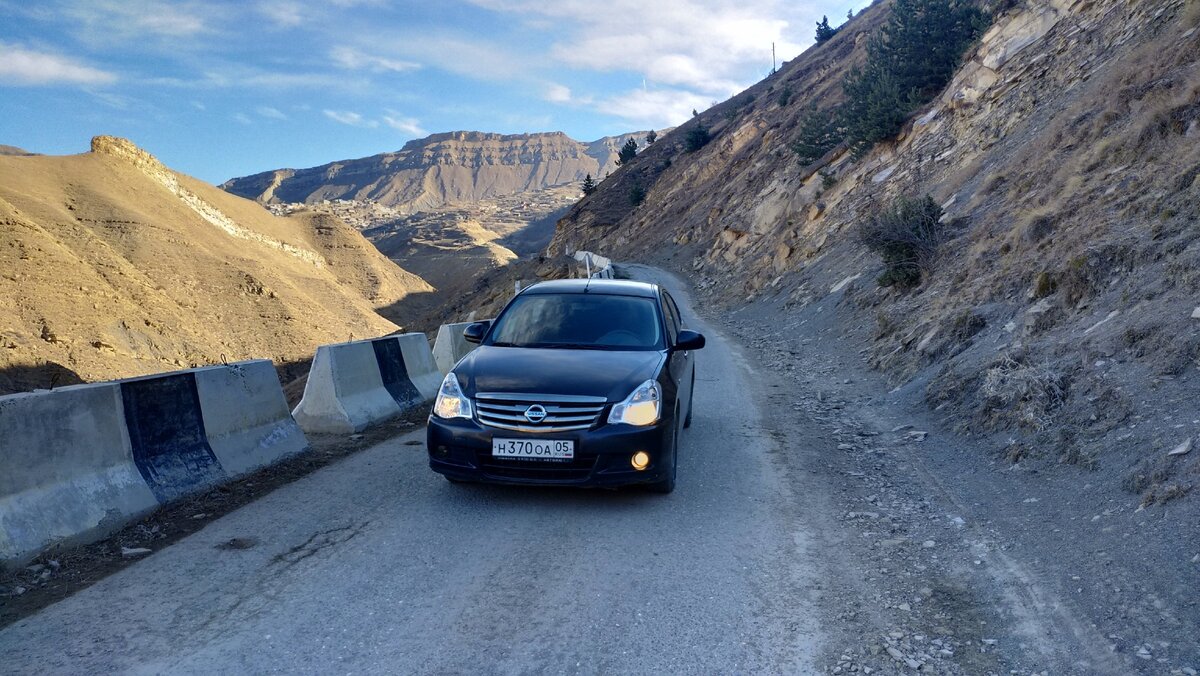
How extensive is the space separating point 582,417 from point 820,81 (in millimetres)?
48814

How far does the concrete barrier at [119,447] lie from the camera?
453 cm

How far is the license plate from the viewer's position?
210 inches

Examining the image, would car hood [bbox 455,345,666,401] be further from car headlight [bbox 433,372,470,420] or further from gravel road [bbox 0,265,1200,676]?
gravel road [bbox 0,265,1200,676]

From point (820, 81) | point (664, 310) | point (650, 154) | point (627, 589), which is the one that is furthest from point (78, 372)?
point (650, 154)

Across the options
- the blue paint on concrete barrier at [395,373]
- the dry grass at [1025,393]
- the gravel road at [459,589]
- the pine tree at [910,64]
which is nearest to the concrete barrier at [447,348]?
the blue paint on concrete barrier at [395,373]

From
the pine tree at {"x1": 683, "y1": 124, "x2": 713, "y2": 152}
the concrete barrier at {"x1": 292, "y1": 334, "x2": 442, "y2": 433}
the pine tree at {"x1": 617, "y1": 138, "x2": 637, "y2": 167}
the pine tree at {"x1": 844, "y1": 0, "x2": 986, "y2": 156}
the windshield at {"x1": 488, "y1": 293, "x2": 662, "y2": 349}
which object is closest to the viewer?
the windshield at {"x1": 488, "y1": 293, "x2": 662, "y2": 349}

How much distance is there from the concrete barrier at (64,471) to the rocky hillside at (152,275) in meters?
20.2

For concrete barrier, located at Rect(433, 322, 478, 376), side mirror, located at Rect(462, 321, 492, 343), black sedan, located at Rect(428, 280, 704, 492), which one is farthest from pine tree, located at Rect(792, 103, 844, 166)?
black sedan, located at Rect(428, 280, 704, 492)

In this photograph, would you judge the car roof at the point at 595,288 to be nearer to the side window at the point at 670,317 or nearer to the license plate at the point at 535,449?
the side window at the point at 670,317

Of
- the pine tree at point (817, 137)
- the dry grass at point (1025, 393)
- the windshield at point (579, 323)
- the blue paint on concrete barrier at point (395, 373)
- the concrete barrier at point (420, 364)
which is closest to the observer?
the dry grass at point (1025, 393)

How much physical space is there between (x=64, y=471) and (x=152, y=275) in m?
52.5

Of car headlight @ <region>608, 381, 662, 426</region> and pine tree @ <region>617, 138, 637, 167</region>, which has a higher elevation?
pine tree @ <region>617, 138, 637, 167</region>

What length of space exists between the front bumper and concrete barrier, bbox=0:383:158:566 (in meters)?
2.04

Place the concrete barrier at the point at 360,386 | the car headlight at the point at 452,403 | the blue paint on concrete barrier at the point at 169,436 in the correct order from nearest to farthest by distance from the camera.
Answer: the blue paint on concrete barrier at the point at 169,436, the car headlight at the point at 452,403, the concrete barrier at the point at 360,386
